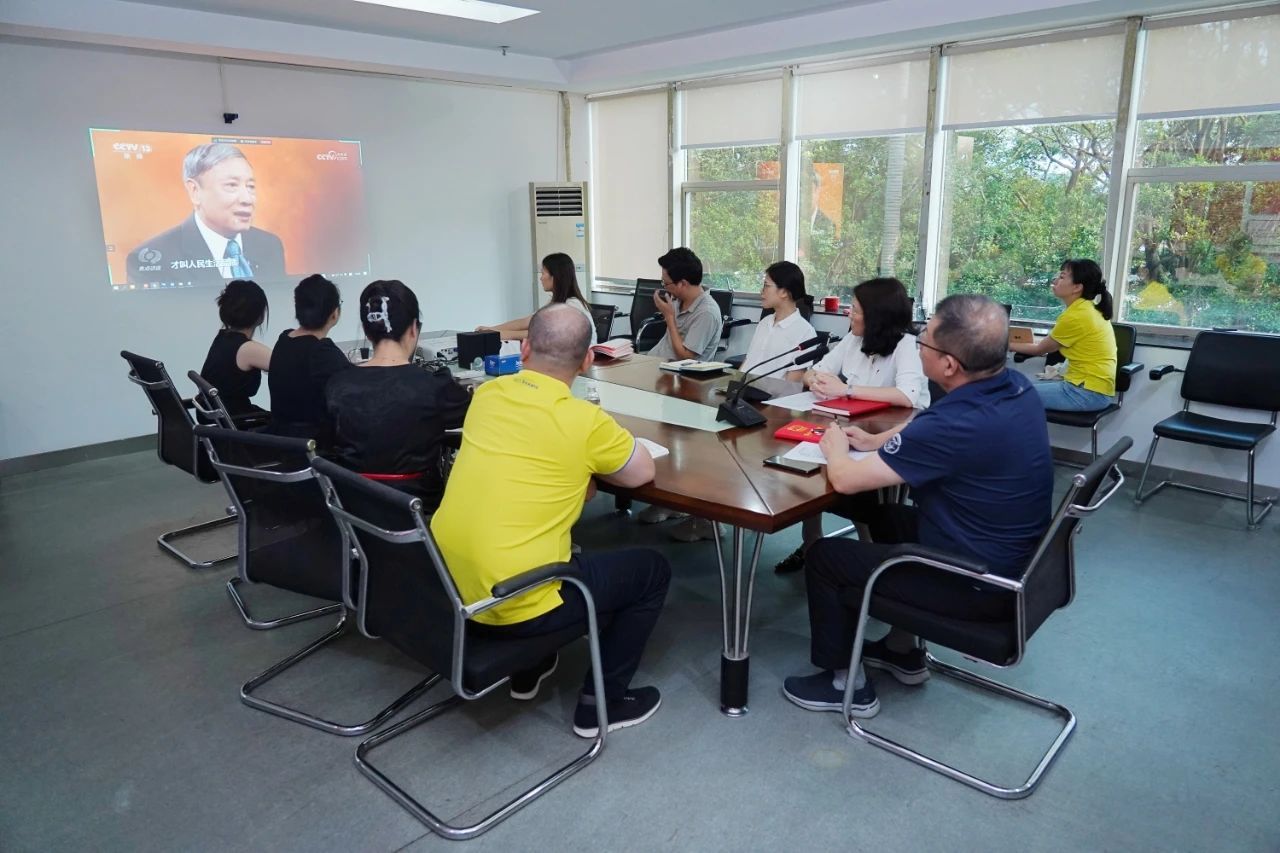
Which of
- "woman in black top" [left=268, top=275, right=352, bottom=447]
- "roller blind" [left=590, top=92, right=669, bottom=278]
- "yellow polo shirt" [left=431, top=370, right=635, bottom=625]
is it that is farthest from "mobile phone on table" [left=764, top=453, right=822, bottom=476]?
"roller blind" [left=590, top=92, right=669, bottom=278]

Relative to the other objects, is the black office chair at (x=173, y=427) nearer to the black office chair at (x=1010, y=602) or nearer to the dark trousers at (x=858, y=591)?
the dark trousers at (x=858, y=591)

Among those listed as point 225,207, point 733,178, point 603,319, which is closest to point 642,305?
point 603,319

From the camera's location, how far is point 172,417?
3475 millimetres

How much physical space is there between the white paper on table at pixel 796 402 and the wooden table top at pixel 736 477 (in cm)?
4

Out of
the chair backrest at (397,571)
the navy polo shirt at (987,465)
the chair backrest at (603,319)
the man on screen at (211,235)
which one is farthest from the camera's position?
the chair backrest at (603,319)

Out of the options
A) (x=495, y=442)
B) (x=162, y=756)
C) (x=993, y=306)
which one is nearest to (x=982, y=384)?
(x=993, y=306)

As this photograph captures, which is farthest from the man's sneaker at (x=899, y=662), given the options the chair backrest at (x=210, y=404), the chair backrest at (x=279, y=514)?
the chair backrest at (x=210, y=404)

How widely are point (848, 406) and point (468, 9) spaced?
3.41 meters

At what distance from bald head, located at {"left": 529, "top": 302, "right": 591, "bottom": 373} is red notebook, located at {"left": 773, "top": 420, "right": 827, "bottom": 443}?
0.82 meters

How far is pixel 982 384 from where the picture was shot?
2105 mm

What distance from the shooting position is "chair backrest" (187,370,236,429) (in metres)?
3.36

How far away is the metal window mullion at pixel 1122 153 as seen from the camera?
14.6ft

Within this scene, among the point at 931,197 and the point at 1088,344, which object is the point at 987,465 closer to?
the point at 1088,344

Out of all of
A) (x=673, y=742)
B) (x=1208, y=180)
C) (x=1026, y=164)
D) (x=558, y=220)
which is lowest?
(x=673, y=742)
